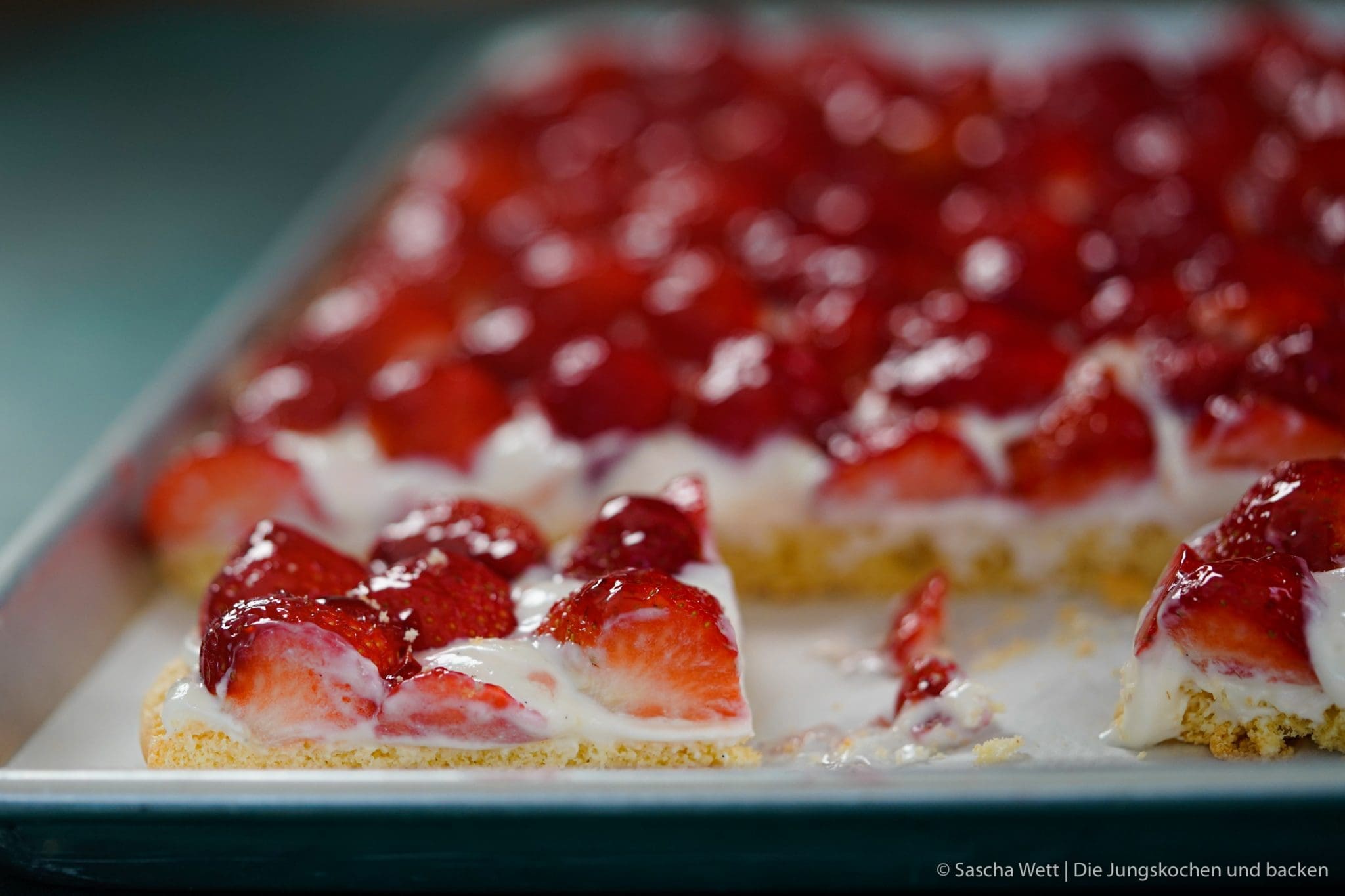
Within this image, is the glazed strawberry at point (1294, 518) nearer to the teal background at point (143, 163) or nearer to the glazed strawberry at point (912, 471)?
the glazed strawberry at point (912, 471)

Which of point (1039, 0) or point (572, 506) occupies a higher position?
point (1039, 0)

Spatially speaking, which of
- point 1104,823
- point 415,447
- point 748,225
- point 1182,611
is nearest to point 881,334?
point 748,225

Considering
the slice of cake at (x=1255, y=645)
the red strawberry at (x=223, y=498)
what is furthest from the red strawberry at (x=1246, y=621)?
the red strawberry at (x=223, y=498)

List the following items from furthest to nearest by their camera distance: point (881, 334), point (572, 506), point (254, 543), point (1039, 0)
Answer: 1. point (1039, 0)
2. point (881, 334)
3. point (572, 506)
4. point (254, 543)

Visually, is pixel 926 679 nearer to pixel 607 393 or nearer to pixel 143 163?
pixel 607 393

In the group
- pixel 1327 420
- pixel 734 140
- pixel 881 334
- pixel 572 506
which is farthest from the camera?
pixel 734 140

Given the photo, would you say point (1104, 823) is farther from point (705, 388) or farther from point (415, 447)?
point (415, 447)

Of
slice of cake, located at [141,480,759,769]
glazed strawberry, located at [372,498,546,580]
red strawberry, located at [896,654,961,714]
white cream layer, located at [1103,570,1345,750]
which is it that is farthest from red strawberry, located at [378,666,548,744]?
white cream layer, located at [1103,570,1345,750]

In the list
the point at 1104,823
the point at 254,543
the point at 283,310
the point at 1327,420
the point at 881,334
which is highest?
the point at 283,310
